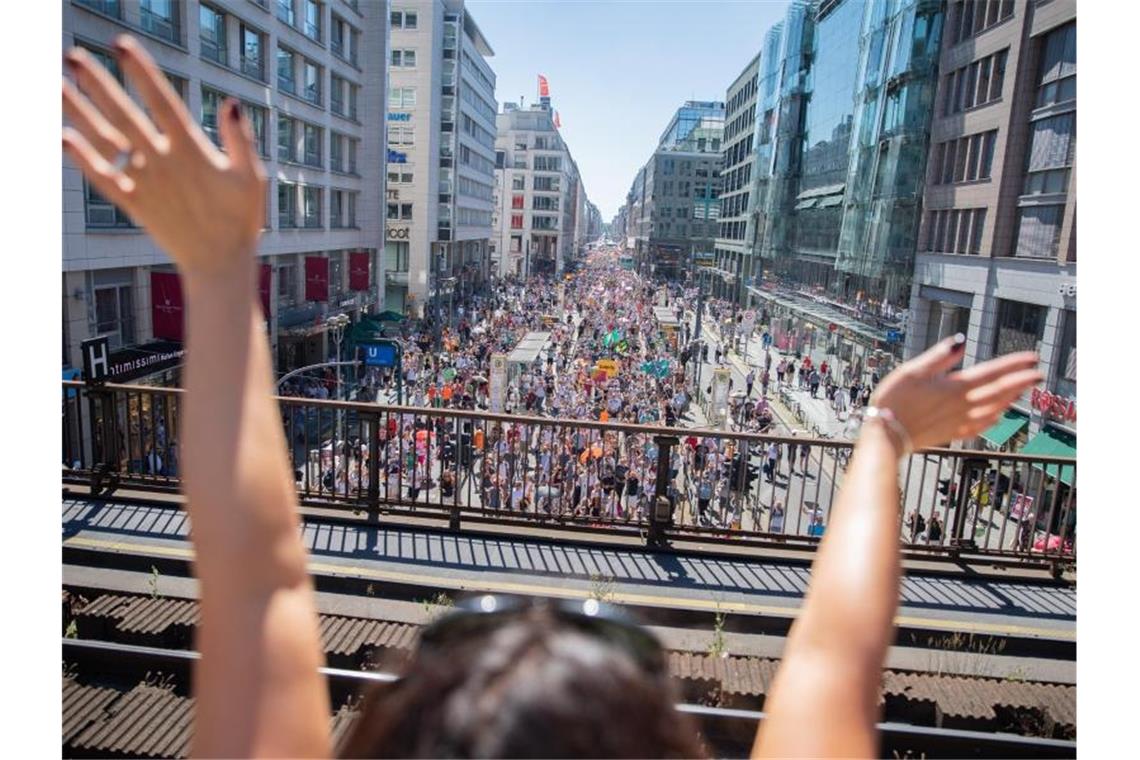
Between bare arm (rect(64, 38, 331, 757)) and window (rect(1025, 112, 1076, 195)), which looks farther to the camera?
window (rect(1025, 112, 1076, 195))

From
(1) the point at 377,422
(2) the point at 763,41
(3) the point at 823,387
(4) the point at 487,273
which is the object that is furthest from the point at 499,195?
(1) the point at 377,422

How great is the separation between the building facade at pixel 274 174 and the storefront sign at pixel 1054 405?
25989 mm

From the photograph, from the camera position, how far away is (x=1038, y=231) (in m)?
24.1

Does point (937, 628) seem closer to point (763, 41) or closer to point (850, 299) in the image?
point (850, 299)

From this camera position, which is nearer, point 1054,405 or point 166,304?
point 1054,405

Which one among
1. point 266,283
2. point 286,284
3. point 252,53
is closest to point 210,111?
point 252,53

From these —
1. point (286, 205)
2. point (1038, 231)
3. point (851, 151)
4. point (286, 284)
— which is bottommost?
point (286, 284)

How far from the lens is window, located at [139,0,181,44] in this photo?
2189 cm

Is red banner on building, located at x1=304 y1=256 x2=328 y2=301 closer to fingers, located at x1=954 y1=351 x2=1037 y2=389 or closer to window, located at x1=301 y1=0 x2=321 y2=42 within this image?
window, located at x1=301 y1=0 x2=321 y2=42

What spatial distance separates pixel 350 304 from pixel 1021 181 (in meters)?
33.7

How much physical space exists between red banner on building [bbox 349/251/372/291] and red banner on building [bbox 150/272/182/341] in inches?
712

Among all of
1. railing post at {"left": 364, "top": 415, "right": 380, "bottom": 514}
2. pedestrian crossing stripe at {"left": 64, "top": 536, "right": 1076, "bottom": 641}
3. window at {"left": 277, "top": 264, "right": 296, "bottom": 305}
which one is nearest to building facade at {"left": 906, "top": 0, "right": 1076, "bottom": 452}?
pedestrian crossing stripe at {"left": 64, "top": 536, "right": 1076, "bottom": 641}

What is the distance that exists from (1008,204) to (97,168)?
1221 inches

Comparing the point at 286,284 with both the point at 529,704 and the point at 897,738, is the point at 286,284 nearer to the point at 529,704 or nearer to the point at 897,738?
the point at 897,738
